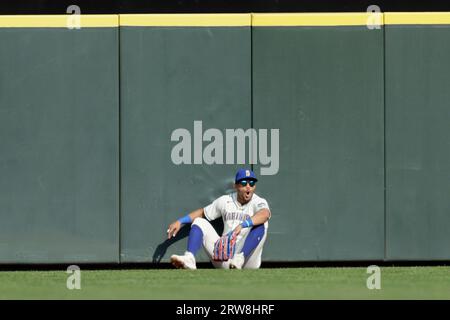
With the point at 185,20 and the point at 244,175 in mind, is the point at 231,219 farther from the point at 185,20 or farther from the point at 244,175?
the point at 185,20

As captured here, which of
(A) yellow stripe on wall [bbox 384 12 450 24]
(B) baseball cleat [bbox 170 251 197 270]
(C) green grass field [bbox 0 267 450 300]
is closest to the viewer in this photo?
(C) green grass field [bbox 0 267 450 300]

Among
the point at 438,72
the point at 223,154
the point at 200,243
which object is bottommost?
the point at 200,243

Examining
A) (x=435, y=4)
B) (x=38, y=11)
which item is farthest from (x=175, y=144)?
(x=435, y=4)

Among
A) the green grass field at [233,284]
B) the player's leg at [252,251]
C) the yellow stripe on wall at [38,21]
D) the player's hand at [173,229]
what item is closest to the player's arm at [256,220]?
the player's leg at [252,251]

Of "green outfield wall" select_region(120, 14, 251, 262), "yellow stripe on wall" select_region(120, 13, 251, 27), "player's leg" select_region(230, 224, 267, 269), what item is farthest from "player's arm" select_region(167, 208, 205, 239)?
"yellow stripe on wall" select_region(120, 13, 251, 27)

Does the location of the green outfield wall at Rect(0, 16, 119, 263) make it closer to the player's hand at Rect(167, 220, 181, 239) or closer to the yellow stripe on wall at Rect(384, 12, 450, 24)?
the player's hand at Rect(167, 220, 181, 239)

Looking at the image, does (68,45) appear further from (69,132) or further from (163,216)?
(163,216)

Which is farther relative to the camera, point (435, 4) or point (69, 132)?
point (435, 4)

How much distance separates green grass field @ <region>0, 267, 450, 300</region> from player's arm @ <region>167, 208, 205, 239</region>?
0.46m

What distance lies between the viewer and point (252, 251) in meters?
13.6

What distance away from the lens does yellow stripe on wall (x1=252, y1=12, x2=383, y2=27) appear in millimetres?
13867

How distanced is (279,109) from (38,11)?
3.19m

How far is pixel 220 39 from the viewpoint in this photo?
13859 mm

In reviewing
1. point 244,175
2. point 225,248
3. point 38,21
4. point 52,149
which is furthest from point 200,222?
point 38,21
